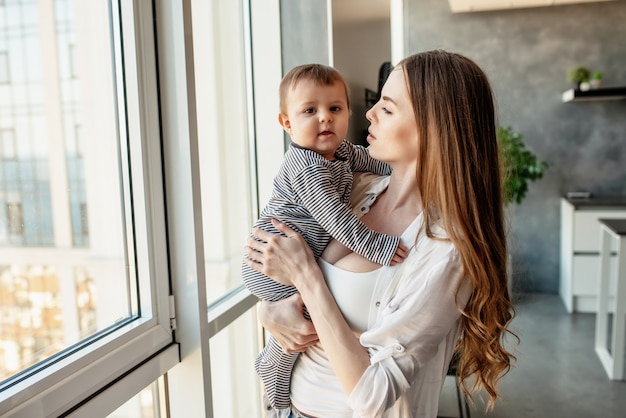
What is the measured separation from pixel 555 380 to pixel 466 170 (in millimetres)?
2903

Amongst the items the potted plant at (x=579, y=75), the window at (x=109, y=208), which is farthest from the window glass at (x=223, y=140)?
the potted plant at (x=579, y=75)

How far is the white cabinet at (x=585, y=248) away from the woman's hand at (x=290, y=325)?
4.16m

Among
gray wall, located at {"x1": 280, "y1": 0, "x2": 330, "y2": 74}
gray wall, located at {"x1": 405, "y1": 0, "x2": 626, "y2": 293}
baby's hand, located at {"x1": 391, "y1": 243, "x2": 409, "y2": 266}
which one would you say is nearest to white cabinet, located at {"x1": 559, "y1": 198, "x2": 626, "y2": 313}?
gray wall, located at {"x1": 405, "y1": 0, "x2": 626, "y2": 293}

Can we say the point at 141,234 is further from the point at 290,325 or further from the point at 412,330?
the point at 412,330

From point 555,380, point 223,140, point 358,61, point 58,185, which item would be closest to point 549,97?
A: point 555,380

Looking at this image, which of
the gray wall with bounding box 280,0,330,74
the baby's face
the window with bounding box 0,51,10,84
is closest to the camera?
the window with bounding box 0,51,10,84

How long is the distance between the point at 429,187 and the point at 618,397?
282cm

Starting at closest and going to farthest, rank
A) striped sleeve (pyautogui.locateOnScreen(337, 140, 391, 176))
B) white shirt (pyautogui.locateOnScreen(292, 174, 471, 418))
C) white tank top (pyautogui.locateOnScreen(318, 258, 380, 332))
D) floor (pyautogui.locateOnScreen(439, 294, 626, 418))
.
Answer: white shirt (pyautogui.locateOnScreen(292, 174, 471, 418))
white tank top (pyautogui.locateOnScreen(318, 258, 380, 332))
striped sleeve (pyautogui.locateOnScreen(337, 140, 391, 176))
floor (pyautogui.locateOnScreen(439, 294, 626, 418))

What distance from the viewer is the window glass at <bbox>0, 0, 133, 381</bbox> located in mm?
935

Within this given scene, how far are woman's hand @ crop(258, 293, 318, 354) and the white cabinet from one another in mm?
4157

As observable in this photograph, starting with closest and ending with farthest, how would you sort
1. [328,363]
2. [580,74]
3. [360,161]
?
[328,363]
[360,161]
[580,74]

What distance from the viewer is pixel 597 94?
16.1ft

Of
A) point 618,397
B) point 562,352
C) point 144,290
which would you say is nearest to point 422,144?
point 144,290

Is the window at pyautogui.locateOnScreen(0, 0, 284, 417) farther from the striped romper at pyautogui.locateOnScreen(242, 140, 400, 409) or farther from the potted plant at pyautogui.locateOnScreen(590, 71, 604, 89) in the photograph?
the potted plant at pyautogui.locateOnScreen(590, 71, 604, 89)
